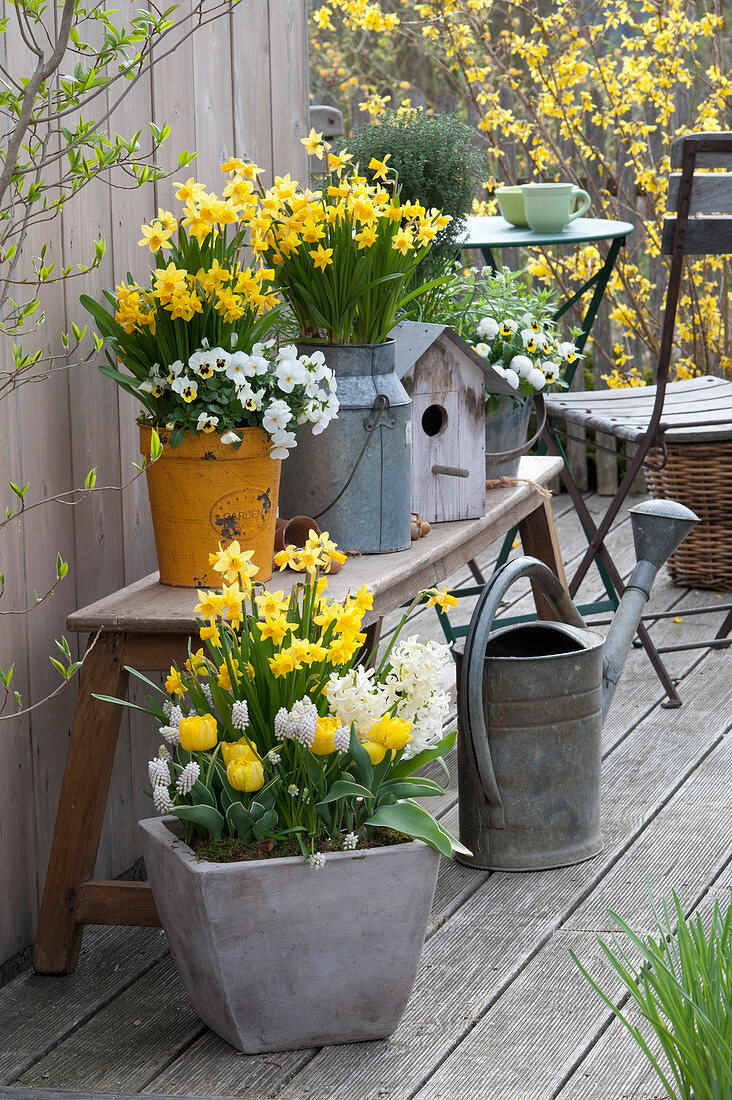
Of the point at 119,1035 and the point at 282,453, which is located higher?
the point at 282,453

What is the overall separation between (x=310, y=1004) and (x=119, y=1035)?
12.6 inches

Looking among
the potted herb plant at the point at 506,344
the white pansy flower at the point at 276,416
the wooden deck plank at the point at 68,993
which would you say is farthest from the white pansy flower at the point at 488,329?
the wooden deck plank at the point at 68,993

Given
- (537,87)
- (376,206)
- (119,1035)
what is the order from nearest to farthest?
(119,1035)
(376,206)
(537,87)

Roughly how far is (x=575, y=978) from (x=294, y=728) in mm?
701

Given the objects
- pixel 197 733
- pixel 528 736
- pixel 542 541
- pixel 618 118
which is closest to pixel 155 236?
pixel 197 733

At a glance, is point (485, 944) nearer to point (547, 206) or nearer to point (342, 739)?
point (342, 739)

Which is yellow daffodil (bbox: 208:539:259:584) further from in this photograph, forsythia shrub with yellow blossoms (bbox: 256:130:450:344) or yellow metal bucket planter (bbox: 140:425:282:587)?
forsythia shrub with yellow blossoms (bbox: 256:130:450:344)

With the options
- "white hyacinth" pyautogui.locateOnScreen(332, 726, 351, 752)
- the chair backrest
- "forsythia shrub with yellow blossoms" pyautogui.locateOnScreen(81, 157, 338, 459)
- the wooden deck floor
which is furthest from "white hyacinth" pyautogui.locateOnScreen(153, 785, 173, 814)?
the chair backrest

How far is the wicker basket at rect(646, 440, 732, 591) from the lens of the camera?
4148mm

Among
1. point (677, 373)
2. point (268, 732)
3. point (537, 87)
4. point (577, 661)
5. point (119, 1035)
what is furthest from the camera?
point (537, 87)

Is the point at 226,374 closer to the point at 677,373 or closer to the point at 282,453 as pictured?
the point at 282,453

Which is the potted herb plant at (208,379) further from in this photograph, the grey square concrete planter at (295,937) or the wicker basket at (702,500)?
the wicker basket at (702,500)

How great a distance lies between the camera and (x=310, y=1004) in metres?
1.91

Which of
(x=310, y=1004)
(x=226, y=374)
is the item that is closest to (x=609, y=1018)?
(x=310, y=1004)
